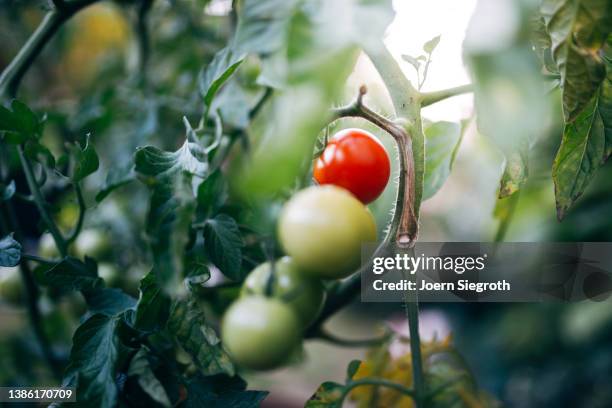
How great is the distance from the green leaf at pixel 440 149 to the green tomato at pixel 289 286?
0.21 metres

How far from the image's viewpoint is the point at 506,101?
0.22 m

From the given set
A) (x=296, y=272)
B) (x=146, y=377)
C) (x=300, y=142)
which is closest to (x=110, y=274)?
(x=146, y=377)

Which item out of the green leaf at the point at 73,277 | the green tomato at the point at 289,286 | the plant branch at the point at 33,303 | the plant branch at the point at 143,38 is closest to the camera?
the green tomato at the point at 289,286

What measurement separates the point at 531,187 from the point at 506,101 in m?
1.18

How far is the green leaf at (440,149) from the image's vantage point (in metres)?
0.52

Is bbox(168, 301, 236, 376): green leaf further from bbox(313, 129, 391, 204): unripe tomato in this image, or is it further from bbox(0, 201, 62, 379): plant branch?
bbox(0, 201, 62, 379): plant branch

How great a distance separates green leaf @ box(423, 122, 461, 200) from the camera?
52cm

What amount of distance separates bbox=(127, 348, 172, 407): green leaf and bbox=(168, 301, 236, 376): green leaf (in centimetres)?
4

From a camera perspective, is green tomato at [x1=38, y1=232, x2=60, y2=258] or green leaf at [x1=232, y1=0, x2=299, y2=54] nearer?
green leaf at [x1=232, y1=0, x2=299, y2=54]

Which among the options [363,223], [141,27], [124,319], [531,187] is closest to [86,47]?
[141,27]

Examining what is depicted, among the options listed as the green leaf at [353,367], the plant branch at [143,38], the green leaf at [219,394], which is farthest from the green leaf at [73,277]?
the plant branch at [143,38]

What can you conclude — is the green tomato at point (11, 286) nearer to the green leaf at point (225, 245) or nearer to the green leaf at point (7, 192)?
the green leaf at point (7, 192)

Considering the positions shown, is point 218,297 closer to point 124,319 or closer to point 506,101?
point 124,319

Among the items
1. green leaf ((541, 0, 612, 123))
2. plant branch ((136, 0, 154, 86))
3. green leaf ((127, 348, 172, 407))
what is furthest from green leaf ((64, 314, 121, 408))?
plant branch ((136, 0, 154, 86))
